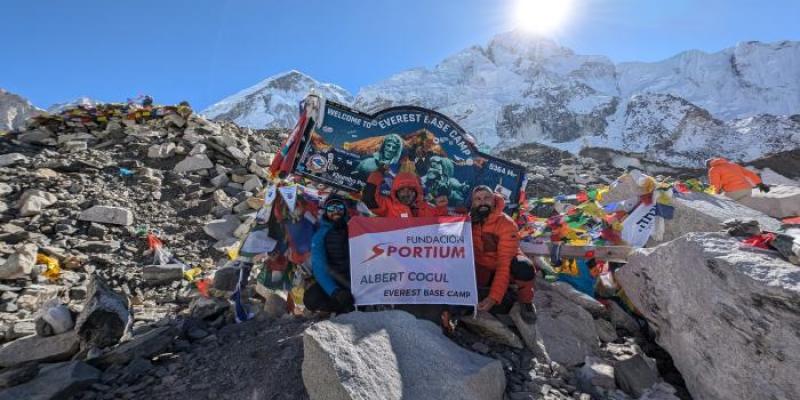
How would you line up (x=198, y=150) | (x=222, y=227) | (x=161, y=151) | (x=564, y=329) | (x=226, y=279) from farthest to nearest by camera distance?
1. (x=198, y=150)
2. (x=161, y=151)
3. (x=222, y=227)
4. (x=226, y=279)
5. (x=564, y=329)

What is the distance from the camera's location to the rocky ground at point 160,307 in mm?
3449

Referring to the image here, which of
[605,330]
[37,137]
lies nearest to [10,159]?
[37,137]

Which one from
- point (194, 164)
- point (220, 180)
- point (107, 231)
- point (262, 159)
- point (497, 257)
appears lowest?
point (497, 257)

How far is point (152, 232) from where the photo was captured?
8234 mm

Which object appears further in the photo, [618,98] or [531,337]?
[618,98]

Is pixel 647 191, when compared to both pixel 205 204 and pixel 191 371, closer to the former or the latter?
pixel 191 371

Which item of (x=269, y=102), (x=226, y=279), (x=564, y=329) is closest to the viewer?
(x=564, y=329)

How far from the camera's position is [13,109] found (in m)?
30.5

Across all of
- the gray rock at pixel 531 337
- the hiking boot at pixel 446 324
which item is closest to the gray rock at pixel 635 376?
the gray rock at pixel 531 337

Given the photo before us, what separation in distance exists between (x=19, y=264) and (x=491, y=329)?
6.83 metres

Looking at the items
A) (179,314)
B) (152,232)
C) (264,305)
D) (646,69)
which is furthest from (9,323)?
(646,69)

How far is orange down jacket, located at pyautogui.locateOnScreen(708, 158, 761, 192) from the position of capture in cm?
850

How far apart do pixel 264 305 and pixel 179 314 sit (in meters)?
1.17

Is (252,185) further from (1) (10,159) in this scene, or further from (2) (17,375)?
(2) (17,375)
